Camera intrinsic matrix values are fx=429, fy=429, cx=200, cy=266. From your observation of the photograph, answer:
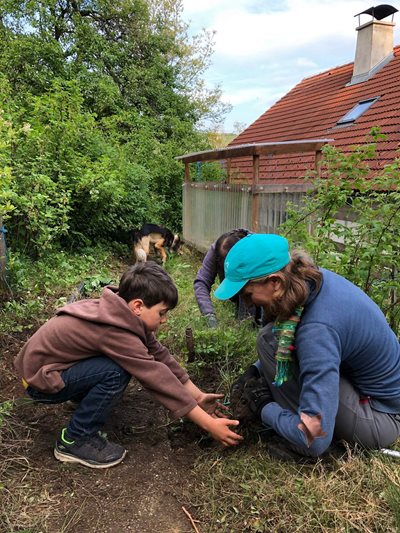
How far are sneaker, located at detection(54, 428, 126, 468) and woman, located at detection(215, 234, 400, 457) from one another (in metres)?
0.79

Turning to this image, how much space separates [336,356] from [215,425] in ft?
2.36

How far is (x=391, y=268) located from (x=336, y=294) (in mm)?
1125

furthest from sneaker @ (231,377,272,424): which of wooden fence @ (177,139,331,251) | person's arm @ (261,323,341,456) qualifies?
wooden fence @ (177,139,331,251)

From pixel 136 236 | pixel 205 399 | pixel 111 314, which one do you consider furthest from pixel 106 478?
pixel 136 236

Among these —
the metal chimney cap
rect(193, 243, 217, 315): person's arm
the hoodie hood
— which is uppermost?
the metal chimney cap

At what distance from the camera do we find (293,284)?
1.76m

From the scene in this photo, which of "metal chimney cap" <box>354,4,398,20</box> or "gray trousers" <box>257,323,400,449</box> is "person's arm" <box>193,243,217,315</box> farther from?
"metal chimney cap" <box>354,4,398,20</box>

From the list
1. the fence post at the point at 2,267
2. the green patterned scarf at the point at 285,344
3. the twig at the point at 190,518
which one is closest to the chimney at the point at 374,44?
the fence post at the point at 2,267

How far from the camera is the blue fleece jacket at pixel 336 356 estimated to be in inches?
67.7

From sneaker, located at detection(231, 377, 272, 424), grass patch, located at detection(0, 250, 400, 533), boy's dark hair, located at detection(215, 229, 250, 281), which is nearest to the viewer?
grass patch, located at detection(0, 250, 400, 533)

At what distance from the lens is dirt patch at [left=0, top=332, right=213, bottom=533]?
1.78m

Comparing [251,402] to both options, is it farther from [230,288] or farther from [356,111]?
[356,111]

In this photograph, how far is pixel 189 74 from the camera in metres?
18.8

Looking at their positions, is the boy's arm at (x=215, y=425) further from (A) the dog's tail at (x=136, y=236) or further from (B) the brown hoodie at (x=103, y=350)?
(A) the dog's tail at (x=136, y=236)
